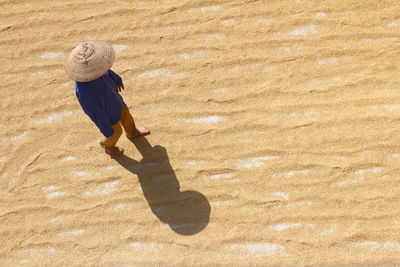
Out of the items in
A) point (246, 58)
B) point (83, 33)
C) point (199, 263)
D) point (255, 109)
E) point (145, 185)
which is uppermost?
point (83, 33)

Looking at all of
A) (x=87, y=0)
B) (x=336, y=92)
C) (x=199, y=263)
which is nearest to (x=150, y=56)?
(x=87, y=0)

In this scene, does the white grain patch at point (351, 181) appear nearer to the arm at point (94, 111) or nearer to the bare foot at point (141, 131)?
the bare foot at point (141, 131)

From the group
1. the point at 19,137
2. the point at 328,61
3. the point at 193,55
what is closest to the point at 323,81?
the point at 328,61

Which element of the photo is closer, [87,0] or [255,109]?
[255,109]

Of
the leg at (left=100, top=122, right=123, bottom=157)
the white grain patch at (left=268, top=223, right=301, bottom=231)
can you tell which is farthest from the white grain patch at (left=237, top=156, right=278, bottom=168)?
the leg at (left=100, top=122, right=123, bottom=157)

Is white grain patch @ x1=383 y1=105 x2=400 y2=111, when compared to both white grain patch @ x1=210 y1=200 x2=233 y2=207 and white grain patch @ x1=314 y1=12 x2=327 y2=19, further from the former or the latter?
white grain patch @ x1=210 y1=200 x2=233 y2=207

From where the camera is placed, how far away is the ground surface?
3.17 m

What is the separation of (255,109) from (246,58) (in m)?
0.57

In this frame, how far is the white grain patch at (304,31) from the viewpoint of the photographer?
3992mm

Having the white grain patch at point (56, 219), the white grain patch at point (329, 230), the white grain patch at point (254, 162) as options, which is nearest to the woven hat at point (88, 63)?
the white grain patch at point (56, 219)

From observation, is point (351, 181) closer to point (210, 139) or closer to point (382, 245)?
point (382, 245)

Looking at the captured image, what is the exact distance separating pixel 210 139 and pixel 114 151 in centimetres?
83

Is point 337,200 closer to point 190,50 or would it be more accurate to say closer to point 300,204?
point 300,204

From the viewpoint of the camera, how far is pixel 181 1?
4316 millimetres
